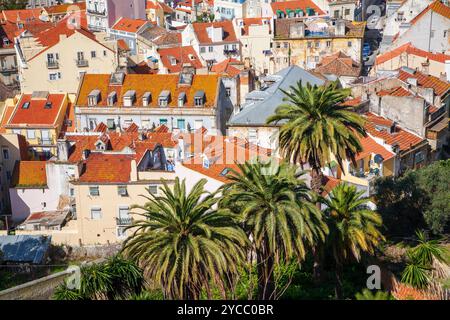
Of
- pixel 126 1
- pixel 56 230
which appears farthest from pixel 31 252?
pixel 126 1

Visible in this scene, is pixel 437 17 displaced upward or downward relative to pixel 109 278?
upward

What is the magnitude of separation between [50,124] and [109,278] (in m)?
37.4

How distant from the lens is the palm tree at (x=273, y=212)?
3164 cm

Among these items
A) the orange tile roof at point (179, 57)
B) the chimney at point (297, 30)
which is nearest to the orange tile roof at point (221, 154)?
the orange tile roof at point (179, 57)

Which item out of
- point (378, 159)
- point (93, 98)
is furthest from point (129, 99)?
point (378, 159)

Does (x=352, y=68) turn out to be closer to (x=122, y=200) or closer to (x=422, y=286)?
(x=122, y=200)

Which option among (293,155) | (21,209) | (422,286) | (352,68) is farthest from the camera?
(352,68)

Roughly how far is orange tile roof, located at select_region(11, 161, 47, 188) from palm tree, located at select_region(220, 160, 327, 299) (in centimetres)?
3369

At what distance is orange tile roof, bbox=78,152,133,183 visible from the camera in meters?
57.1

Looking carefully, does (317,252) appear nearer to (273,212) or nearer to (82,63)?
(273,212)

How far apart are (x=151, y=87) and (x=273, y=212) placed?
141ft

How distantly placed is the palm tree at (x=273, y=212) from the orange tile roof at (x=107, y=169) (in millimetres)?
24582

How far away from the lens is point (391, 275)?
38.7m

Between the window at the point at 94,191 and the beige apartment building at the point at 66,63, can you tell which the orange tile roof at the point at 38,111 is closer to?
the beige apartment building at the point at 66,63
